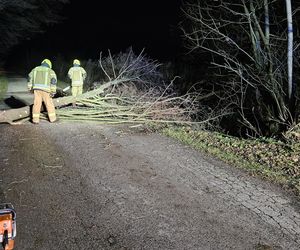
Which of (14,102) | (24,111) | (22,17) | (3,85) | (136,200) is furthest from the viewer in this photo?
(22,17)

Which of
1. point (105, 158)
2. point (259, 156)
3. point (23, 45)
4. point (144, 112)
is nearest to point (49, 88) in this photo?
point (144, 112)

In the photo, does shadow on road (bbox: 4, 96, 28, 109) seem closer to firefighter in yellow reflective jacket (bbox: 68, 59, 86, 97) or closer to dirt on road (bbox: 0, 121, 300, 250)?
firefighter in yellow reflective jacket (bbox: 68, 59, 86, 97)

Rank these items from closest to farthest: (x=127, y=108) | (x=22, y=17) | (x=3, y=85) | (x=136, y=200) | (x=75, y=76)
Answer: (x=136, y=200) < (x=127, y=108) < (x=75, y=76) < (x=3, y=85) < (x=22, y=17)

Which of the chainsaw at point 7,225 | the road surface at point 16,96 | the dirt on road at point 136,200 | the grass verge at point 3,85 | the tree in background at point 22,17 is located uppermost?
the tree in background at point 22,17

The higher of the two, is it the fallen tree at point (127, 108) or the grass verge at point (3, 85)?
the fallen tree at point (127, 108)

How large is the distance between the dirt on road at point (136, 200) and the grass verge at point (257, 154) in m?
0.33

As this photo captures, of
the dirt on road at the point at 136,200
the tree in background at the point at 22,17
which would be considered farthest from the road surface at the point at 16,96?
the dirt on road at the point at 136,200

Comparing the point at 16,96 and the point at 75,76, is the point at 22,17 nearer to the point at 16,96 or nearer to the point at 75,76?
the point at 16,96

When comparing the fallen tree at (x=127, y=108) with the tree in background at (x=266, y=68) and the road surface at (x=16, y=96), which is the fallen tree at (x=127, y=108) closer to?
the tree in background at (x=266, y=68)

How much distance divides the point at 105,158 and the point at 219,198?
2683mm

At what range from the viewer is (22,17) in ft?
89.7

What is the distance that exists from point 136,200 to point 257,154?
3317 mm

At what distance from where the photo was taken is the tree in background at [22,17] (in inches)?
993

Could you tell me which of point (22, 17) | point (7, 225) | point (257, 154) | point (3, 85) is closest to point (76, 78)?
point (257, 154)
